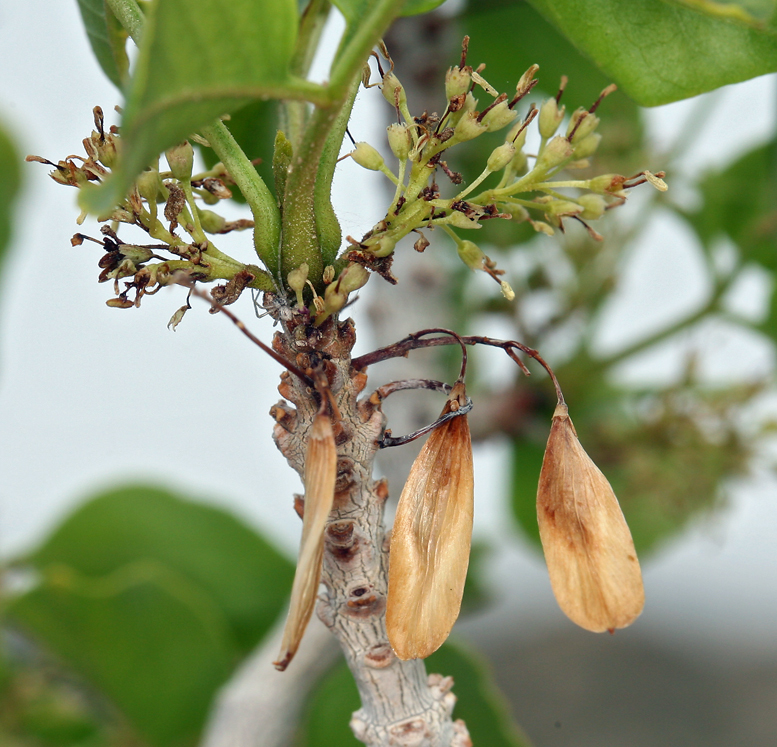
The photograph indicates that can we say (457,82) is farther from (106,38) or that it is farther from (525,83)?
(106,38)

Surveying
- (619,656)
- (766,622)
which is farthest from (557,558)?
(766,622)

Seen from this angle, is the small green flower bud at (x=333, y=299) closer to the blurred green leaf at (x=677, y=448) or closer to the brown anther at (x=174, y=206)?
the brown anther at (x=174, y=206)

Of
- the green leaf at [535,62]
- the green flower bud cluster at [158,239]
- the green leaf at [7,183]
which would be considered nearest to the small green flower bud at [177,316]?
the green flower bud cluster at [158,239]

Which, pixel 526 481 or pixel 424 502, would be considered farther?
pixel 526 481

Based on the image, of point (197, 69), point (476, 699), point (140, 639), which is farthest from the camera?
point (140, 639)

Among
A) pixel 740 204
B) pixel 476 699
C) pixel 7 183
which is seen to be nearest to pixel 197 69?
pixel 476 699

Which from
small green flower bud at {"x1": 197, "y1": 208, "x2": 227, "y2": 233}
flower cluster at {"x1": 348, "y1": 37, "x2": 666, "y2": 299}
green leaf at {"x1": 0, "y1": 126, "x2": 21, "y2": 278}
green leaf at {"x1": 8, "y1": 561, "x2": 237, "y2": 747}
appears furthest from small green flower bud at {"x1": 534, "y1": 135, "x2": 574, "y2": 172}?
green leaf at {"x1": 0, "y1": 126, "x2": 21, "y2": 278}

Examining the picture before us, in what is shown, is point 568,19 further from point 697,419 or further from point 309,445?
point 697,419

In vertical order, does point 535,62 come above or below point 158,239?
above
